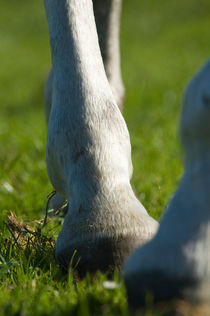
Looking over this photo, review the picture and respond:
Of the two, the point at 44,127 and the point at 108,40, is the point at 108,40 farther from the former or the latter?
the point at 44,127

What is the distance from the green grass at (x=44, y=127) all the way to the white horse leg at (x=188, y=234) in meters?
0.08

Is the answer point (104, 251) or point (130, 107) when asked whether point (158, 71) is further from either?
point (104, 251)

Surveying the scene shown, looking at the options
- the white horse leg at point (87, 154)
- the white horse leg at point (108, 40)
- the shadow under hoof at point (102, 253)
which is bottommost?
the shadow under hoof at point (102, 253)

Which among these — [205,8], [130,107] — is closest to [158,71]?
[130,107]

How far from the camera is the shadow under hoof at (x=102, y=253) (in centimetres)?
162

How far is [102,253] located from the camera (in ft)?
5.32

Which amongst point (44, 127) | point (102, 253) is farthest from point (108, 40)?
point (44, 127)

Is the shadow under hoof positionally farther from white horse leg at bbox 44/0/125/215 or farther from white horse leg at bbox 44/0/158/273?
white horse leg at bbox 44/0/125/215

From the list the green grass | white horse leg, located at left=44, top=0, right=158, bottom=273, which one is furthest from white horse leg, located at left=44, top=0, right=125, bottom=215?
white horse leg, located at left=44, top=0, right=158, bottom=273

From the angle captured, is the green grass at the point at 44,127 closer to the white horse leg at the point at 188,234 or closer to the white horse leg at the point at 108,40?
the white horse leg at the point at 188,234

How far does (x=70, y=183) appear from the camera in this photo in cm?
175

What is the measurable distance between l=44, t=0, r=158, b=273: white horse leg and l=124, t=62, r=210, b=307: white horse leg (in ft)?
1.13

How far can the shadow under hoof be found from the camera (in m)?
1.62

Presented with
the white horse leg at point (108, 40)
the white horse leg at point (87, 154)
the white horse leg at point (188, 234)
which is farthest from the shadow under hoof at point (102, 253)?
the white horse leg at point (108, 40)
